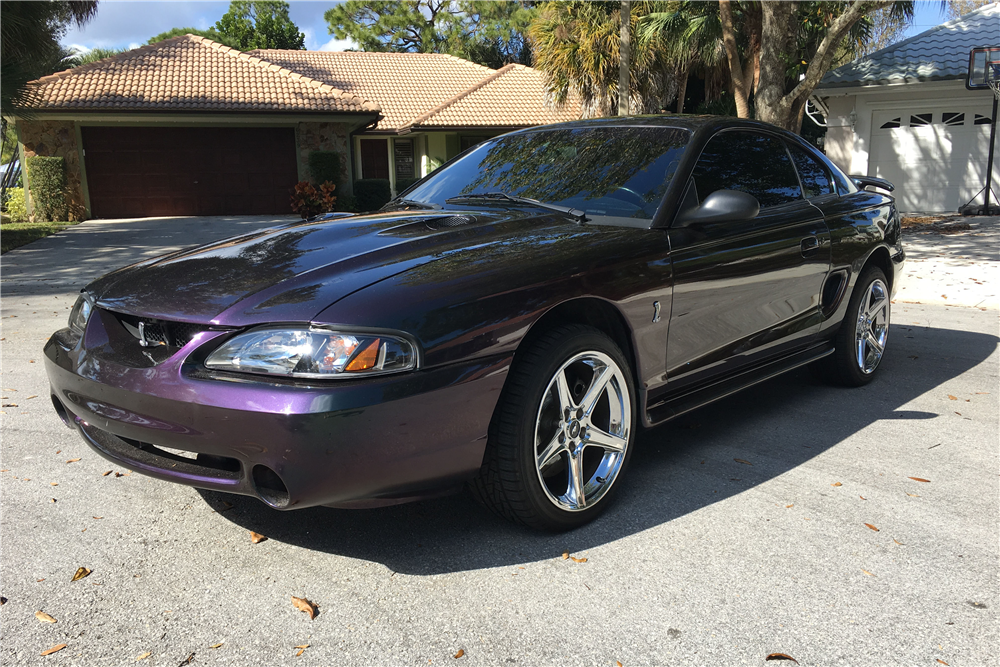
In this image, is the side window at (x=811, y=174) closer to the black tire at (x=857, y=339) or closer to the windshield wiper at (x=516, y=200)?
the black tire at (x=857, y=339)

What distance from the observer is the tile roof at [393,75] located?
1142 inches

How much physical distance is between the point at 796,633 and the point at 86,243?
15.5 m

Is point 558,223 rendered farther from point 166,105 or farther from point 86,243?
point 166,105

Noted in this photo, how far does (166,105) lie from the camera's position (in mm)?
19594

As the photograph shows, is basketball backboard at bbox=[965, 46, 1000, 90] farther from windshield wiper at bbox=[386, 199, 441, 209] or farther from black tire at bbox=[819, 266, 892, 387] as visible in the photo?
windshield wiper at bbox=[386, 199, 441, 209]

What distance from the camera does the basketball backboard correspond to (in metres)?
14.9

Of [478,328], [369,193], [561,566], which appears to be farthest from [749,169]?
[369,193]

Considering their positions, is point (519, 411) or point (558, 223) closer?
point (519, 411)

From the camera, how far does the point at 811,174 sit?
15.2 feet

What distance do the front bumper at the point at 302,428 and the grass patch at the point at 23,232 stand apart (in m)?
13.0

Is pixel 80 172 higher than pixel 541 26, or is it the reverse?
pixel 541 26

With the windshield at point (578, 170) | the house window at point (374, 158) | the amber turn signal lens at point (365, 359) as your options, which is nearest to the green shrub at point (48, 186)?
the house window at point (374, 158)

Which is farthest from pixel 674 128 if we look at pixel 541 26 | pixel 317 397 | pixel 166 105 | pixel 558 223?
pixel 166 105

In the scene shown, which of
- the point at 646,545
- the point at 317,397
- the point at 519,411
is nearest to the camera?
the point at 317,397
